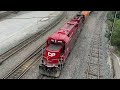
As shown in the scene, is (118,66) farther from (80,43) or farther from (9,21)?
(9,21)

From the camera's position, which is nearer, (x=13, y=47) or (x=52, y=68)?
(x=52, y=68)

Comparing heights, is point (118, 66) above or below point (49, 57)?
below

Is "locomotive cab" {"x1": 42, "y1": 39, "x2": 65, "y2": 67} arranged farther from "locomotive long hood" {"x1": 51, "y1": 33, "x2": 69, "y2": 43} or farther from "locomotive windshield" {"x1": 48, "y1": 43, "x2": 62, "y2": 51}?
"locomotive long hood" {"x1": 51, "y1": 33, "x2": 69, "y2": 43}

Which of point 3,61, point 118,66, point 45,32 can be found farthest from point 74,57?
point 45,32

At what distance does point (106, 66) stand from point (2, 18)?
27.1 meters

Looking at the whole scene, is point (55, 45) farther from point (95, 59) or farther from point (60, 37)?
point (95, 59)

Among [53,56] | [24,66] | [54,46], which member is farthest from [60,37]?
[24,66]

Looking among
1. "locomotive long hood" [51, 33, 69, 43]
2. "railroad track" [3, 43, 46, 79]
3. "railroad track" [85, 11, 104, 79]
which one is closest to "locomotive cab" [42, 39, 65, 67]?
"locomotive long hood" [51, 33, 69, 43]

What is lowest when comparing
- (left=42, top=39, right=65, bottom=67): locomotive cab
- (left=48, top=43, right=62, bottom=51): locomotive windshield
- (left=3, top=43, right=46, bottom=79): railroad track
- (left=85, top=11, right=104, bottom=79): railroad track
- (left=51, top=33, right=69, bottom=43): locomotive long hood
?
(left=85, top=11, right=104, bottom=79): railroad track

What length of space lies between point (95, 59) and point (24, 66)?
7.56 meters

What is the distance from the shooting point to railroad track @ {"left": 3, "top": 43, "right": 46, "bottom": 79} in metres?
16.3

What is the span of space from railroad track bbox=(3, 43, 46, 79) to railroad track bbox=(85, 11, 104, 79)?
17.3 feet
